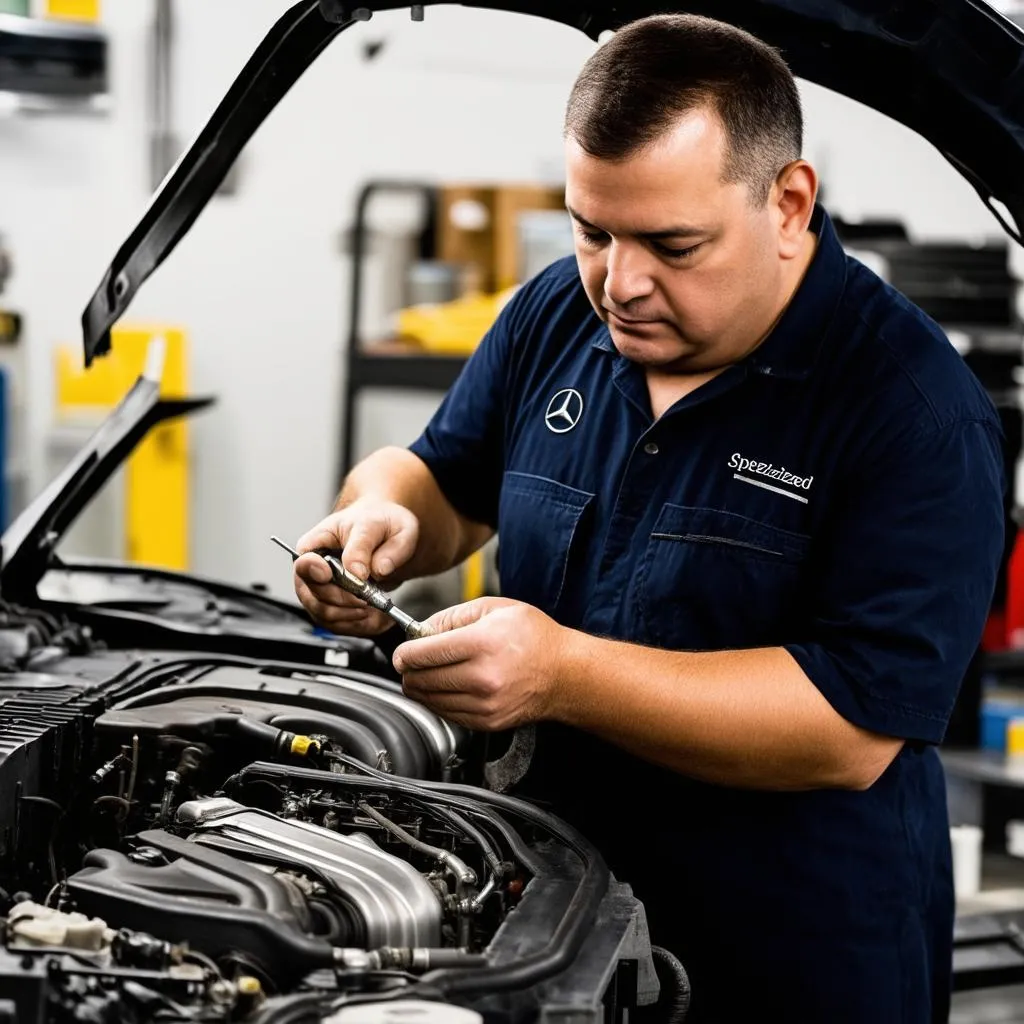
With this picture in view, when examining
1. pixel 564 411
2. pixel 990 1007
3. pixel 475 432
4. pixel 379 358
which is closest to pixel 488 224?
pixel 379 358

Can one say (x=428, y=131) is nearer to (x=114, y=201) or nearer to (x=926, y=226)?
(x=114, y=201)

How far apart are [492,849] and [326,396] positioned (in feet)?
13.9

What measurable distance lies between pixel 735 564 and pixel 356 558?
1.45 ft

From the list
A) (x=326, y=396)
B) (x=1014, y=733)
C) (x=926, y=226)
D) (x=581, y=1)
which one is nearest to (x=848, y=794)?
(x=581, y=1)

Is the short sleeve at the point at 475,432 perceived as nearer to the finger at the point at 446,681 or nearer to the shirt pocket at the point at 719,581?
the shirt pocket at the point at 719,581

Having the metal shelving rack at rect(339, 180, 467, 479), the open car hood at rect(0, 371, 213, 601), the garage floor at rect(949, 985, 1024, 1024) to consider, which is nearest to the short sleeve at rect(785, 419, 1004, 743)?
the open car hood at rect(0, 371, 213, 601)

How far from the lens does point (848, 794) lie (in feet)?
5.43

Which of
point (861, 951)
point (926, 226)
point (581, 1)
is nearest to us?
point (861, 951)

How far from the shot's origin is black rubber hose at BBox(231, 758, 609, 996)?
1.18 metres

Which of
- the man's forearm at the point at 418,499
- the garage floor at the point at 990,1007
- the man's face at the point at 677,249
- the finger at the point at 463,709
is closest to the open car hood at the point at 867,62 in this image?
the man's face at the point at 677,249

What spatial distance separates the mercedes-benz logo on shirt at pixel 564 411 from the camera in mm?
1854

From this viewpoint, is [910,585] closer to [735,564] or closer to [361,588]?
[735,564]

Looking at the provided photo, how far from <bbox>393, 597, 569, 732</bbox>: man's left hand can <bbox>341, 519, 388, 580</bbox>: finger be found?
0.90ft

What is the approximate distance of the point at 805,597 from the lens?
5.42ft
